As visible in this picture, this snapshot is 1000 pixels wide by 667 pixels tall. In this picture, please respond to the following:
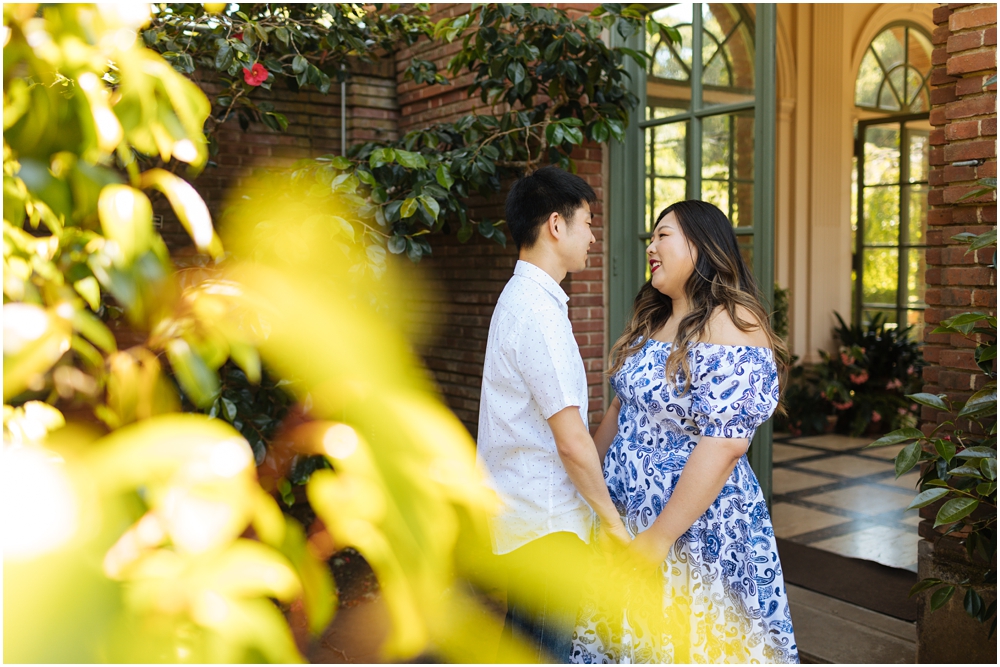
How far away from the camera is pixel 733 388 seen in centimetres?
199

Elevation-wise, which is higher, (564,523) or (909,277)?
(909,277)

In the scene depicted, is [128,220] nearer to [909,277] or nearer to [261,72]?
[261,72]

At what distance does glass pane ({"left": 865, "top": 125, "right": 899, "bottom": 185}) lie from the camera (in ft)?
29.8

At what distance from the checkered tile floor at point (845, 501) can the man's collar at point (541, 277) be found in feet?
A: 10.4

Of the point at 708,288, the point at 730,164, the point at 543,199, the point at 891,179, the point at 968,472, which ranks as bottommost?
the point at 968,472

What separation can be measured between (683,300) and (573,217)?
1.34 ft

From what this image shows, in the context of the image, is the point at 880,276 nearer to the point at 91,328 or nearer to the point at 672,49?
the point at 672,49

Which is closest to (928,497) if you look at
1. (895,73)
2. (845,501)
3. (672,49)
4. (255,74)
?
(672,49)

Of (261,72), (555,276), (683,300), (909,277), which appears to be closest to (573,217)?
(555,276)

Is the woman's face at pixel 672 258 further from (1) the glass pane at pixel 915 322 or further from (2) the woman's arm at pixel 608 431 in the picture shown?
(1) the glass pane at pixel 915 322

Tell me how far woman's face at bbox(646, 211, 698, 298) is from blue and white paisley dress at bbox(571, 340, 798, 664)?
171 mm

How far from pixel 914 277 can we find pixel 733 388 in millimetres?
8160

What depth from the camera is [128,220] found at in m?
0.46

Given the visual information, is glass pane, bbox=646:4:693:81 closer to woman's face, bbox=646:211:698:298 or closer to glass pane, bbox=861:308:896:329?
woman's face, bbox=646:211:698:298
